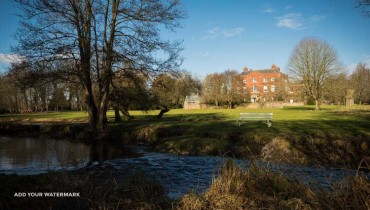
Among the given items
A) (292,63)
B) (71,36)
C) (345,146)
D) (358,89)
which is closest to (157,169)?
(345,146)

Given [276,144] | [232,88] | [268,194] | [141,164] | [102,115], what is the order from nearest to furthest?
1. [268,194]
2. [141,164]
3. [276,144]
4. [102,115]
5. [232,88]

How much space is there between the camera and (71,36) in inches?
805

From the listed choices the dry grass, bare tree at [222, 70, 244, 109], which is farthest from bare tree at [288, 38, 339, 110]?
the dry grass

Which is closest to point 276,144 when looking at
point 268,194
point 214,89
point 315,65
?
point 268,194

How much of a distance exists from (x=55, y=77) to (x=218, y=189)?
16675mm

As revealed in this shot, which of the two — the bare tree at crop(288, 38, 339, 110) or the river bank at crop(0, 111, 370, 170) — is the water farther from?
the bare tree at crop(288, 38, 339, 110)

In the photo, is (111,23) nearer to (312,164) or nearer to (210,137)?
(210,137)

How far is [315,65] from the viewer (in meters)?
48.7

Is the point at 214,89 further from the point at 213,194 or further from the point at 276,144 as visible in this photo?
the point at 213,194

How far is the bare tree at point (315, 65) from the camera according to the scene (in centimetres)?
4838

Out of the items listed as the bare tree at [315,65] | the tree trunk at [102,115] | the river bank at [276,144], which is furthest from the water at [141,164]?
the bare tree at [315,65]

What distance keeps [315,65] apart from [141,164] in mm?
44655

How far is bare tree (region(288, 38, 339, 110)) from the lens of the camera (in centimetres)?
4838

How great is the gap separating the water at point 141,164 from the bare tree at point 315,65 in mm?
40204
